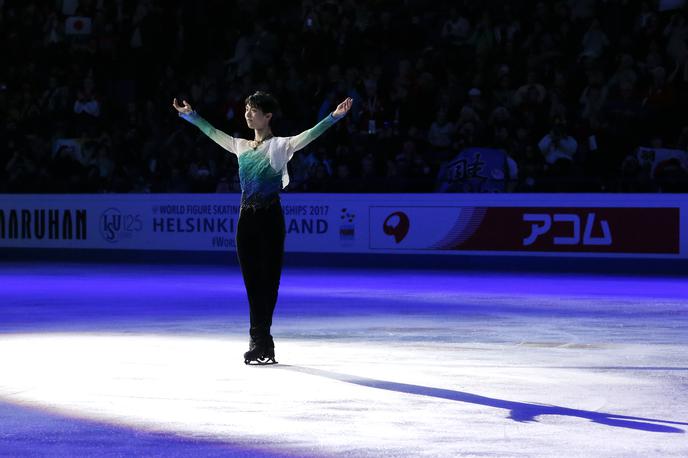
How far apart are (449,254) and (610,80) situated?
13.1 feet

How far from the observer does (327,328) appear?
1178 centimetres

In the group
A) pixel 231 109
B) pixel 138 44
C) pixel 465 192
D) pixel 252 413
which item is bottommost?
pixel 252 413

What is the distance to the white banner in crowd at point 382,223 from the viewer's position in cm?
2019

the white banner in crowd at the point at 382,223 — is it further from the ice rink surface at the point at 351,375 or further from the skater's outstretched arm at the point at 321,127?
the skater's outstretched arm at the point at 321,127

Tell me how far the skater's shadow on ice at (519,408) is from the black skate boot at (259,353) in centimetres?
58

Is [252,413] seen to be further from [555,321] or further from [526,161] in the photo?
[526,161]

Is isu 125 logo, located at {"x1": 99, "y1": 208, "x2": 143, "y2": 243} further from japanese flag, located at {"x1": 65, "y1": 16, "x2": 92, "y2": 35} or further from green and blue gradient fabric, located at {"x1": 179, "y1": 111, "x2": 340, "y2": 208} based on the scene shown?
green and blue gradient fabric, located at {"x1": 179, "y1": 111, "x2": 340, "y2": 208}

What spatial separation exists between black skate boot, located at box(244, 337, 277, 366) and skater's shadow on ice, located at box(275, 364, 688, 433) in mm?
581

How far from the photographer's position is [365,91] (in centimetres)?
2322

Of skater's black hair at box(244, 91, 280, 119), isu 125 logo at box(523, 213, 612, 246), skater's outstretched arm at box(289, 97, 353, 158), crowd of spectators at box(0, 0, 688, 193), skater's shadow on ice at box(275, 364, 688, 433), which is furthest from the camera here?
crowd of spectators at box(0, 0, 688, 193)

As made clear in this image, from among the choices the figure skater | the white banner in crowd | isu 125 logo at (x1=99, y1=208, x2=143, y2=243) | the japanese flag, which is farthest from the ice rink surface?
the japanese flag

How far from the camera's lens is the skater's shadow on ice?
664 cm

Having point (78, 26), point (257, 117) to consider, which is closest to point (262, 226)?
point (257, 117)

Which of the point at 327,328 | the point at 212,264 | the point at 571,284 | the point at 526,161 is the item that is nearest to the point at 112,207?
the point at 212,264
